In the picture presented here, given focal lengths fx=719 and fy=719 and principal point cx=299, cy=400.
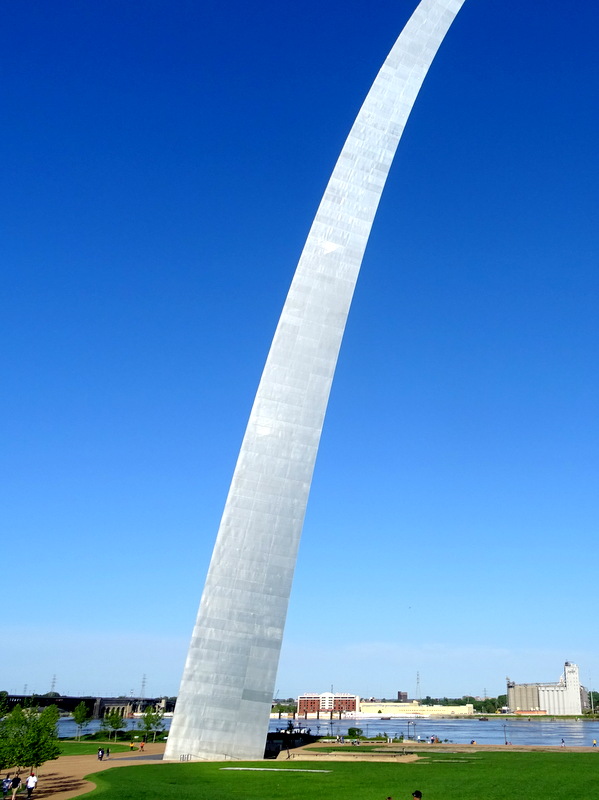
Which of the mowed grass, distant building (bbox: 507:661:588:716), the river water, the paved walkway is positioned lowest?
the paved walkway

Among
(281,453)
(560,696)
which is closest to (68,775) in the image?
(281,453)

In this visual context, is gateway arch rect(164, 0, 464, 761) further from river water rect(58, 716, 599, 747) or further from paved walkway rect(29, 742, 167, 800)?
river water rect(58, 716, 599, 747)

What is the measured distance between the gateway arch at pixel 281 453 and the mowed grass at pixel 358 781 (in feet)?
6.68

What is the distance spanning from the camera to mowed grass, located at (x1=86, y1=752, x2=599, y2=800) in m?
17.1

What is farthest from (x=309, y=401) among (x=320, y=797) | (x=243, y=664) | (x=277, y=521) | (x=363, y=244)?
(x=320, y=797)

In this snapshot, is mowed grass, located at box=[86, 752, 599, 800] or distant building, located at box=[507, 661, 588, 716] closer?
mowed grass, located at box=[86, 752, 599, 800]

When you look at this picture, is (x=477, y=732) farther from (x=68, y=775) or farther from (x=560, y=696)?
(x=560, y=696)

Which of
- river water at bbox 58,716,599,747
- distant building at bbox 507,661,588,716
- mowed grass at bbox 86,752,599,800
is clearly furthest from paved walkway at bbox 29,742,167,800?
distant building at bbox 507,661,588,716

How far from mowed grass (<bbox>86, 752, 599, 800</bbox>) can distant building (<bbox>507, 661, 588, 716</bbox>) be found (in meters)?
176

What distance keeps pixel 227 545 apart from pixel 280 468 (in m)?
3.30

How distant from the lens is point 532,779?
66.9 ft

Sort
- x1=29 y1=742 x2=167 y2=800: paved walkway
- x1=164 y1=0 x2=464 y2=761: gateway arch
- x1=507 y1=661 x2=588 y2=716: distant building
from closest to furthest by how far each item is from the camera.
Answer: x1=29 y1=742 x2=167 y2=800: paved walkway < x1=164 y1=0 x2=464 y2=761: gateway arch < x1=507 y1=661 x2=588 y2=716: distant building

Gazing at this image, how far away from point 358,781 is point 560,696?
187m

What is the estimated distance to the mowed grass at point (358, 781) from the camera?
17062 millimetres
